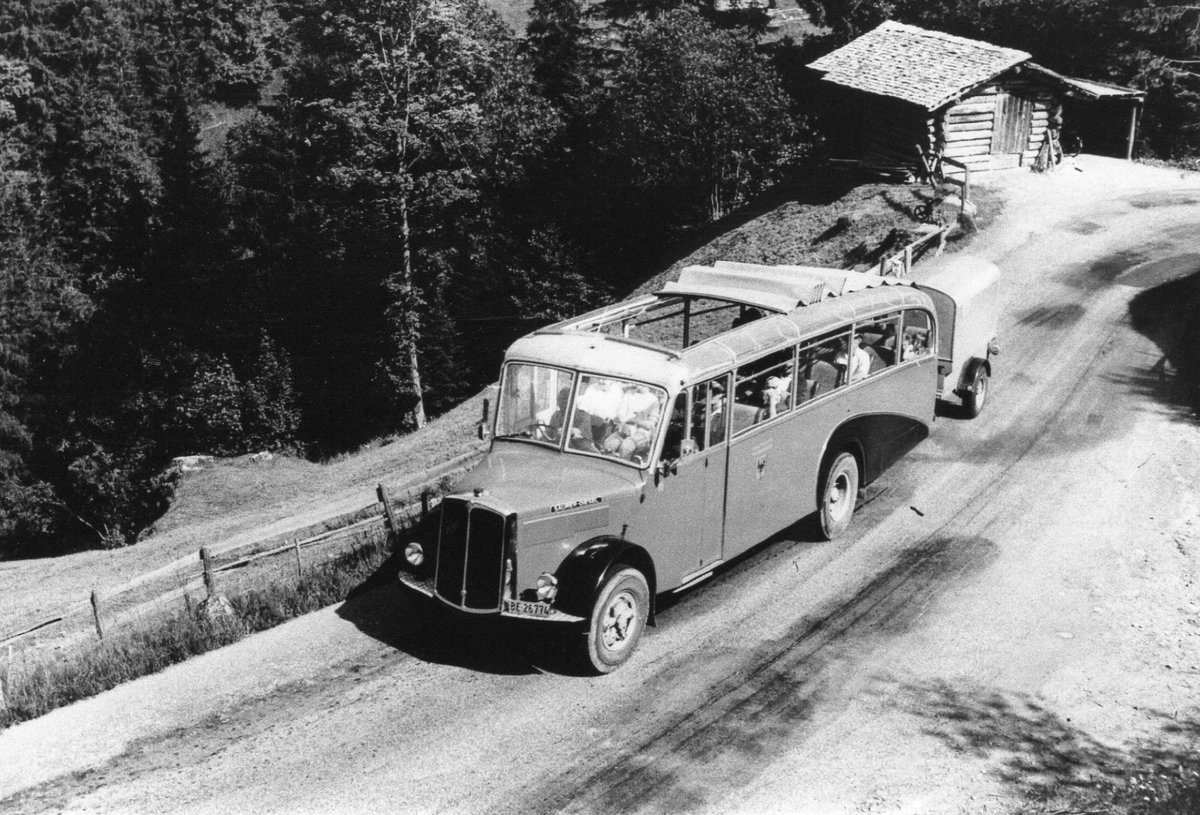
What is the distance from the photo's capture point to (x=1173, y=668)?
10.2 m

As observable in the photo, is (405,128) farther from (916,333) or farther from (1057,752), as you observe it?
(1057,752)

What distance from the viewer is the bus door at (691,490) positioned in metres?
10.7

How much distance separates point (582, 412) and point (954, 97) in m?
28.0

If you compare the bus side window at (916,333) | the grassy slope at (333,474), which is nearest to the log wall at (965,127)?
the grassy slope at (333,474)

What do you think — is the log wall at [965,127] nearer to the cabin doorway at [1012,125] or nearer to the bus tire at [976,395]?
the cabin doorway at [1012,125]

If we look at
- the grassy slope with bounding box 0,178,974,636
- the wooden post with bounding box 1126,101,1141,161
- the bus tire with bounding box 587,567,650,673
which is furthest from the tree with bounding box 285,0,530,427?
the bus tire with bounding box 587,567,650,673

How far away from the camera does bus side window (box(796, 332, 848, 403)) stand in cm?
1240

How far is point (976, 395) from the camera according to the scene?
1670cm

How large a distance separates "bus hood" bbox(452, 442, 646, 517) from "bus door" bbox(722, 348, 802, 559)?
1.55m

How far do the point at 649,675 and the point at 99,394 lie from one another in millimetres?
45421

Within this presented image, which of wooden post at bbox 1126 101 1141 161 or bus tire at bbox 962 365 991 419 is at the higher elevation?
wooden post at bbox 1126 101 1141 161

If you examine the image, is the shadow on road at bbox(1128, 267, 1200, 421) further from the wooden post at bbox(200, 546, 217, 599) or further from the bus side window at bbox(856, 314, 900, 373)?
the wooden post at bbox(200, 546, 217, 599)

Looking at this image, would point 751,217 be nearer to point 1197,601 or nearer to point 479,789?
point 1197,601

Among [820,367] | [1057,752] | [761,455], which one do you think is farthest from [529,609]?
[820,367]
